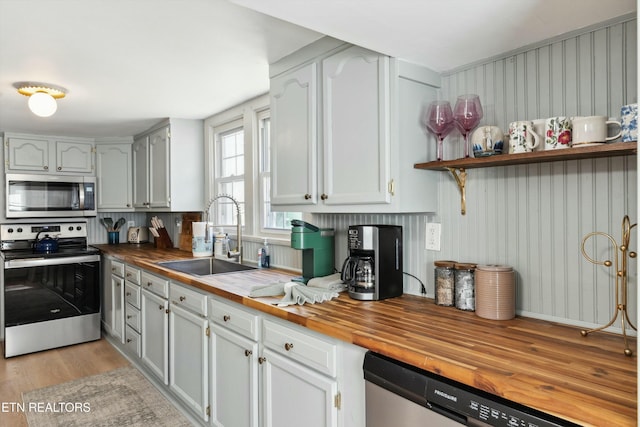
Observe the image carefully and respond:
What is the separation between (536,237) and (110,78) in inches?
101

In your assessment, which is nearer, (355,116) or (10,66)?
(355,116)

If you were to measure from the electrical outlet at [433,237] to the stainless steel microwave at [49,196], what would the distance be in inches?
157

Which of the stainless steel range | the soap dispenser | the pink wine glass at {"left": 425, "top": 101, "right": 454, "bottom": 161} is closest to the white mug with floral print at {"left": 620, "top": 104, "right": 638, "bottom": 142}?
the pink wine glass at {"left": 425, "top": 101, "right": 454, "bottom": 161}

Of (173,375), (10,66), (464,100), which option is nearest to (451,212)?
(464,100)

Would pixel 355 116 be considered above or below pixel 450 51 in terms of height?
below

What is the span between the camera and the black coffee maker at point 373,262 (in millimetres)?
1835

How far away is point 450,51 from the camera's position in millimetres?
1652

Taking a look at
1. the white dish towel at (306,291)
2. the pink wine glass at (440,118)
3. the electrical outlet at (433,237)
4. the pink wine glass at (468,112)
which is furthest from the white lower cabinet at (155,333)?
the pink wine glass at (468,112)

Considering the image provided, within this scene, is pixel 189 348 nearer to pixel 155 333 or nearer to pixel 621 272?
pixel 155 333

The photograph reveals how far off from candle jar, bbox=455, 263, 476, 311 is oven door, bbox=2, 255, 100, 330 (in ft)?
12.2

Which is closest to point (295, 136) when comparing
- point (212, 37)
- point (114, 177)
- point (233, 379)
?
point (212, 37)

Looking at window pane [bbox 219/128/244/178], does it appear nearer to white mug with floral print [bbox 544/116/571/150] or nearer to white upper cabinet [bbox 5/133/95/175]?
white upper cabinet [bbox 5/133/95/175]

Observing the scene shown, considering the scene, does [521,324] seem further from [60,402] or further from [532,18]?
[60,402]

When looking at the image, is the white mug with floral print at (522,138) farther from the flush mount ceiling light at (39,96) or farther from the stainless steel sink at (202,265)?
the flush mount ceiling light at (39,96)
